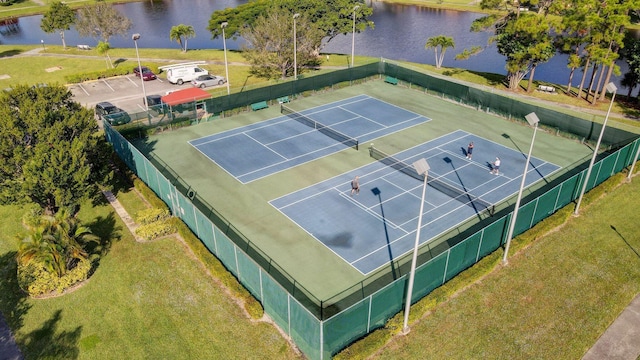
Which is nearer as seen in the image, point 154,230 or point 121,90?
point 154,230

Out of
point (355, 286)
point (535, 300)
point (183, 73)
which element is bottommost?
point (535, 300)

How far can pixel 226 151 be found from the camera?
37594mm

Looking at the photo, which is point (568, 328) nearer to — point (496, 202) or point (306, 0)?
point (496, 202)

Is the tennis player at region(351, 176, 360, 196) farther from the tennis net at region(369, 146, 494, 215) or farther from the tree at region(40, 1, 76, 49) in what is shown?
the tree at region(40, 1, 76, 49)

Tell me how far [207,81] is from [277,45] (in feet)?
29.4

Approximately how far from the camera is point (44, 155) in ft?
80.7

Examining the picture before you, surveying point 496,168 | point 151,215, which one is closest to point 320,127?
point 496,168

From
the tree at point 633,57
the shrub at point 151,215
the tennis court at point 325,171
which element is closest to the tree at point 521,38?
the tree at point 633,57

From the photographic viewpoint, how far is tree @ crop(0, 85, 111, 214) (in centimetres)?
2470

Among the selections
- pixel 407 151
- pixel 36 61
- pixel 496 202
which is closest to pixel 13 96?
pixel 407 151

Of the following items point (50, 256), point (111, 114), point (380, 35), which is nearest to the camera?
point (50, 256)

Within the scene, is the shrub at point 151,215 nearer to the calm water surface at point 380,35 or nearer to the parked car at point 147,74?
the parked car at point 147,74

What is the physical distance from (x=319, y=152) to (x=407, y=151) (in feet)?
23.3

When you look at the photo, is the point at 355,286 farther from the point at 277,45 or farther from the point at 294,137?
the point at 277,45
